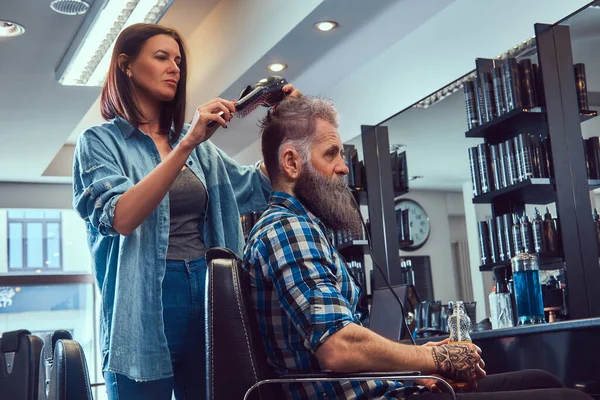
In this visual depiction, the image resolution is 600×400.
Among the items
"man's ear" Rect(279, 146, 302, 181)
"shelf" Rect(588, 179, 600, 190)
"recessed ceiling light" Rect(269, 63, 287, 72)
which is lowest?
"man's ear" Rect(279, 146, 302, 181)

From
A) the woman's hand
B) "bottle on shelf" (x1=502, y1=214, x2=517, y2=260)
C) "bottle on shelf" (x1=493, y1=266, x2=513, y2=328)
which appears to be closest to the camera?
the woman's hand

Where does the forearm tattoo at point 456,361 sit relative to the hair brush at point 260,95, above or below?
below

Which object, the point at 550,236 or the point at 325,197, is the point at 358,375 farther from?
the point at 550,236

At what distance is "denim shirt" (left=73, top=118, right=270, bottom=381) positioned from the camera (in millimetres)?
1604

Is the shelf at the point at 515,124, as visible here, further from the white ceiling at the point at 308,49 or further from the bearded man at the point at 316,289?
the bearded man at the point at 316,289

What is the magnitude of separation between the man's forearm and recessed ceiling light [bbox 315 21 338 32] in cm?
324

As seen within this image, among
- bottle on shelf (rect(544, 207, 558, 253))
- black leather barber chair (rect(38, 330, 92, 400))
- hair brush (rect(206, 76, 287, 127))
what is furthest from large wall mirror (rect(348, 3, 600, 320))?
black leather barber chair (rect(38, 330, 92, 400))

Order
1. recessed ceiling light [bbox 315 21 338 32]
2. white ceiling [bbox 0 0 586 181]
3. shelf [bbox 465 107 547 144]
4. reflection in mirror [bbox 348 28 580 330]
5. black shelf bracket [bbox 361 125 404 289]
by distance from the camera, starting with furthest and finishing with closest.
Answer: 1. black shelf bracket [bbox 361 125 404 289]
2. recessed ceiling light [bbox 315 21 338 32]
3. white ceiling [bbox 0 0 586 181]
4. reflection in mirror [bbox 348 28 580 330]
5. shelf [bbox 465 107 547 144]

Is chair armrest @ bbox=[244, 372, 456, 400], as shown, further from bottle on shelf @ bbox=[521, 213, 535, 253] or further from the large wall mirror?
the large wall mirror

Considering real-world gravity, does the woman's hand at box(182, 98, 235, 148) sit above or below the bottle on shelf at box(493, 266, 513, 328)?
above

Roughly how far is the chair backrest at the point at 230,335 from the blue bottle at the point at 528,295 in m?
1.55

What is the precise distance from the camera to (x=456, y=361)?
1494 millimetres

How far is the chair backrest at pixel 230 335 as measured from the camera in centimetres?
148

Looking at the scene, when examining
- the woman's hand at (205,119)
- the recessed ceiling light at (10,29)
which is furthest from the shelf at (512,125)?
the recessed ceiling light at (10,29)
